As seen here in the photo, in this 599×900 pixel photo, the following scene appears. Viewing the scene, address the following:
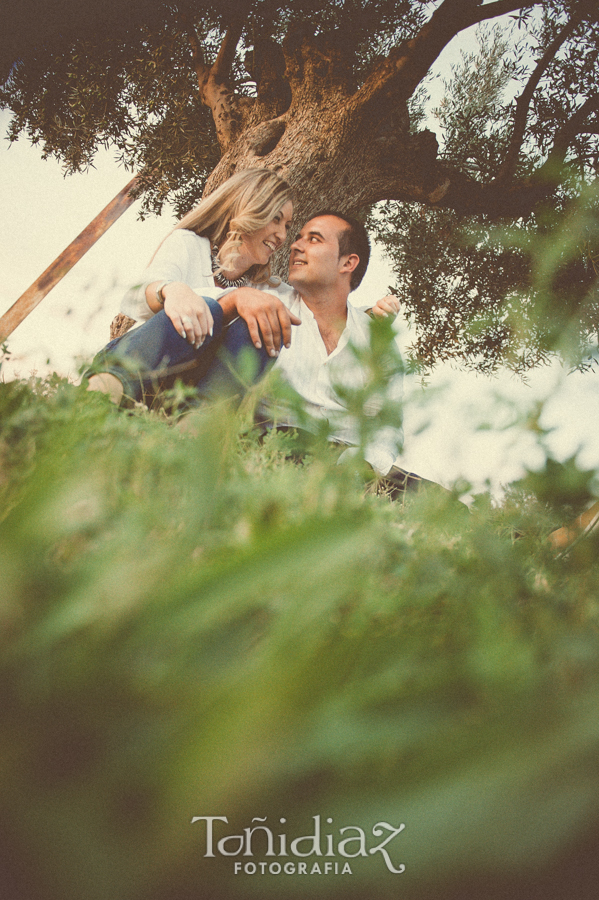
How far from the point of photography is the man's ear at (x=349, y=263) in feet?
6.36

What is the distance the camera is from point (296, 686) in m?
0.07

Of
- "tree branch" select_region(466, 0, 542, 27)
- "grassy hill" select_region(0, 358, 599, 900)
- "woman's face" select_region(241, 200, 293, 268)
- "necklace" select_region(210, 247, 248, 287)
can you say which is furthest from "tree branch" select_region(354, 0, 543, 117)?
"grassy hill" select_region(0, 358, 599, 900)

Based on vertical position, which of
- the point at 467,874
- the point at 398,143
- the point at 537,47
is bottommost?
the point at 467,874

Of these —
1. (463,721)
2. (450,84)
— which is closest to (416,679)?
(463,721)

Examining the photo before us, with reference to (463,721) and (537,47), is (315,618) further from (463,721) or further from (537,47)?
(537,47)

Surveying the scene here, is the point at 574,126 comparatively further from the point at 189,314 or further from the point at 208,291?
the point at 189,314

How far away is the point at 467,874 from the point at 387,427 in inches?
3.8

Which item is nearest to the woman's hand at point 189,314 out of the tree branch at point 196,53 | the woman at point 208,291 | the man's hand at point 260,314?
the woman at point 208,291

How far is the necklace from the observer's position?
183 cm

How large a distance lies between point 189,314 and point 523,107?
1.95 m

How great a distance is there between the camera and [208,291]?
1666 millimetres

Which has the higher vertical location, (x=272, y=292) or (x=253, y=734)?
(x=272, y=292)

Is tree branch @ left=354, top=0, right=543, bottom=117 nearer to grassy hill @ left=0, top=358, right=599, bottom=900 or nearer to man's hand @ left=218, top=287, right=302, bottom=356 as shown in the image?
man's hand @ left=218, top=287, right=302, bottom=356

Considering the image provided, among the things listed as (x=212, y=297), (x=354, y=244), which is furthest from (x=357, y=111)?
(x=212, y=297)
